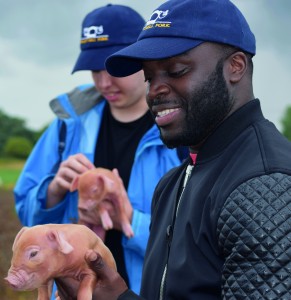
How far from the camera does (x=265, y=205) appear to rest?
1.79m

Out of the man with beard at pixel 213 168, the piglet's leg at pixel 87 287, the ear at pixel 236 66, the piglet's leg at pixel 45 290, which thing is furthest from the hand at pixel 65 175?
the ear at pixel 236 66

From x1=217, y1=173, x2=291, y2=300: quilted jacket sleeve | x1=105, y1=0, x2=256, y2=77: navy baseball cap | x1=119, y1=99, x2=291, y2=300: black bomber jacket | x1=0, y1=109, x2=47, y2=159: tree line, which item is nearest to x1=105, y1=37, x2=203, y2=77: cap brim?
x1=105, y1=0, x2=256, y2=77: navy baseball cap

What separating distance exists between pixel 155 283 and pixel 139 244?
125 cm

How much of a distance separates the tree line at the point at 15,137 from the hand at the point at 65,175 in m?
63.4

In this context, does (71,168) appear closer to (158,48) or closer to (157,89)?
(157,89)

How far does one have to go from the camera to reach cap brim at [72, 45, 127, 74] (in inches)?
146

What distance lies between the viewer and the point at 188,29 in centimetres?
209

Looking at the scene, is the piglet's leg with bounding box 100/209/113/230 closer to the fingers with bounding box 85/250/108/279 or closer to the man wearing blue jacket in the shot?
the man wearing blue jacket

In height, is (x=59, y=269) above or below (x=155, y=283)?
above

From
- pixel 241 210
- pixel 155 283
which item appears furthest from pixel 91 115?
pixel 241 210

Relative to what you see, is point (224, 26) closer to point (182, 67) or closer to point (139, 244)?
point (182, 67)

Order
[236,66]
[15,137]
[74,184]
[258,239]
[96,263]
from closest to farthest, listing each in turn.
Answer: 1. [258,239]
2. [96,263]
3. [236,66]
4. [74,184]
5. [15,137]

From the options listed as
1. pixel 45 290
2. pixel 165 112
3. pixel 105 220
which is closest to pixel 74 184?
pixel 105 220

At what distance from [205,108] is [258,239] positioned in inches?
21.8
